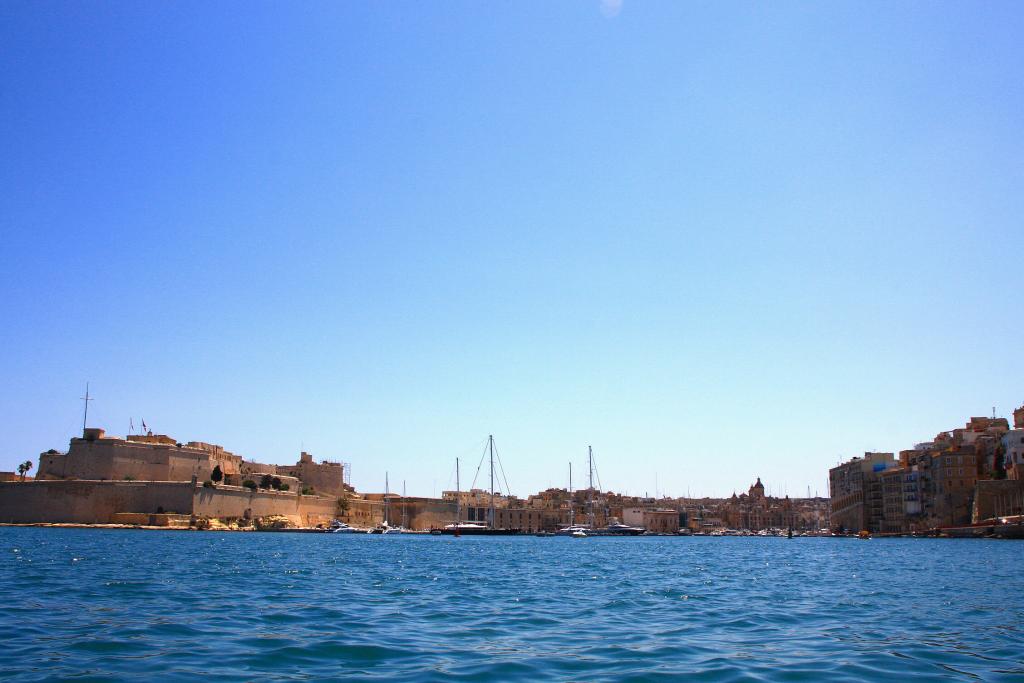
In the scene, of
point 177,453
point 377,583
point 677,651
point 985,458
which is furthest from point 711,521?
point 677,651

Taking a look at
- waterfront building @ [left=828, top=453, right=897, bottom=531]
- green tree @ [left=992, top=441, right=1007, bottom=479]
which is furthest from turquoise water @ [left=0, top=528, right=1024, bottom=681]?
waterfront building @ [left=828, top=453, right=897, bottom=531]

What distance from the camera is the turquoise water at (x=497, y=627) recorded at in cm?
1073

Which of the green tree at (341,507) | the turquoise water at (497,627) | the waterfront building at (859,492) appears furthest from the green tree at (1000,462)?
the green tree at (341,507)

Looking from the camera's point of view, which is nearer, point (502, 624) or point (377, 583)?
point (502, 624)

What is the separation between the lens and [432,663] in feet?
36.6

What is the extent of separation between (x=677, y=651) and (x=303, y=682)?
5423 mm

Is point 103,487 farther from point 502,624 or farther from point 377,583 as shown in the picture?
point 502,624

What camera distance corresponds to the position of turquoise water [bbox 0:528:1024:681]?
1073cm

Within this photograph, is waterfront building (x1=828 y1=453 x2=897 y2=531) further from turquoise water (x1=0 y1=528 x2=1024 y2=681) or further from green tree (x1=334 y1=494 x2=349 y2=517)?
turquoise water (x1=0 y1=528 x2=1024 y2=681)

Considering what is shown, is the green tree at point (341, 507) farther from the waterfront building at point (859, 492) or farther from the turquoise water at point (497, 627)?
the turquoise water at point (497, 627)

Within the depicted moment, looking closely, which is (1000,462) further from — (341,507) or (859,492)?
(341,507)

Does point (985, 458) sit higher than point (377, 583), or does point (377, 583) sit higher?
point (985, 458)

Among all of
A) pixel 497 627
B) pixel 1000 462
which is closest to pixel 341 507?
pixel 1000 462

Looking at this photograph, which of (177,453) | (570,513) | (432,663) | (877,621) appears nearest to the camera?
(432,663)
